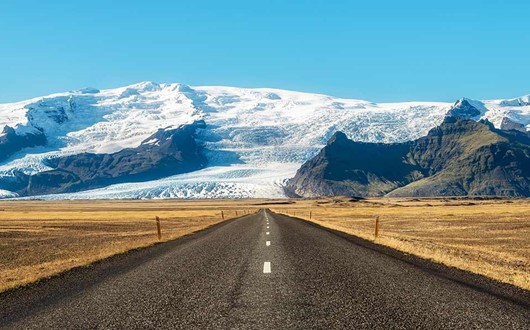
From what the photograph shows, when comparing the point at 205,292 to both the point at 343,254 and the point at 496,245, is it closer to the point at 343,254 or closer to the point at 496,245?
the point at 343,254

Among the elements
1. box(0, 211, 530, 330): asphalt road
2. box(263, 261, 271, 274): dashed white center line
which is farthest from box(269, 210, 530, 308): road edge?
box(263, 261, 271, 274): dashed white center line

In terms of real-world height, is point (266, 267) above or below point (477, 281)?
above

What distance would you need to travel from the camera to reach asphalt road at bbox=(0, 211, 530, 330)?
877cm

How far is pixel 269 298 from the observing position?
34.8 ft

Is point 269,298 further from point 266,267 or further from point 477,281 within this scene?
point 477,281

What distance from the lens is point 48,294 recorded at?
12.4 metres

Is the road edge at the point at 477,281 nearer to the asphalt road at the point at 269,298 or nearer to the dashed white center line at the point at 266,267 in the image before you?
the asphalt road at the point at 269,298

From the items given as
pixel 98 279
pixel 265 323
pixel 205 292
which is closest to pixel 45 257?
pixel 98 279

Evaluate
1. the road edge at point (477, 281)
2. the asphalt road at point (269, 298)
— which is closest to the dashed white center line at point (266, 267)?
the asphalt road at point (269, 298)

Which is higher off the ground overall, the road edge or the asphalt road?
the asphalt road

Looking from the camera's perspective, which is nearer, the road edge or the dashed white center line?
the road edge

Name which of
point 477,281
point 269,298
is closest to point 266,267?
point 269,298

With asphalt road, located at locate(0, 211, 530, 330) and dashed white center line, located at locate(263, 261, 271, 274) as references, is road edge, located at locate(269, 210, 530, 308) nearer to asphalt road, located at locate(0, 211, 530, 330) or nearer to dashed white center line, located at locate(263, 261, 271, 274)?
asphalt road, located at locate(0, 211, 530, 330)

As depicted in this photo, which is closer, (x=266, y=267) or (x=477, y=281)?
(x=477, y=281)
